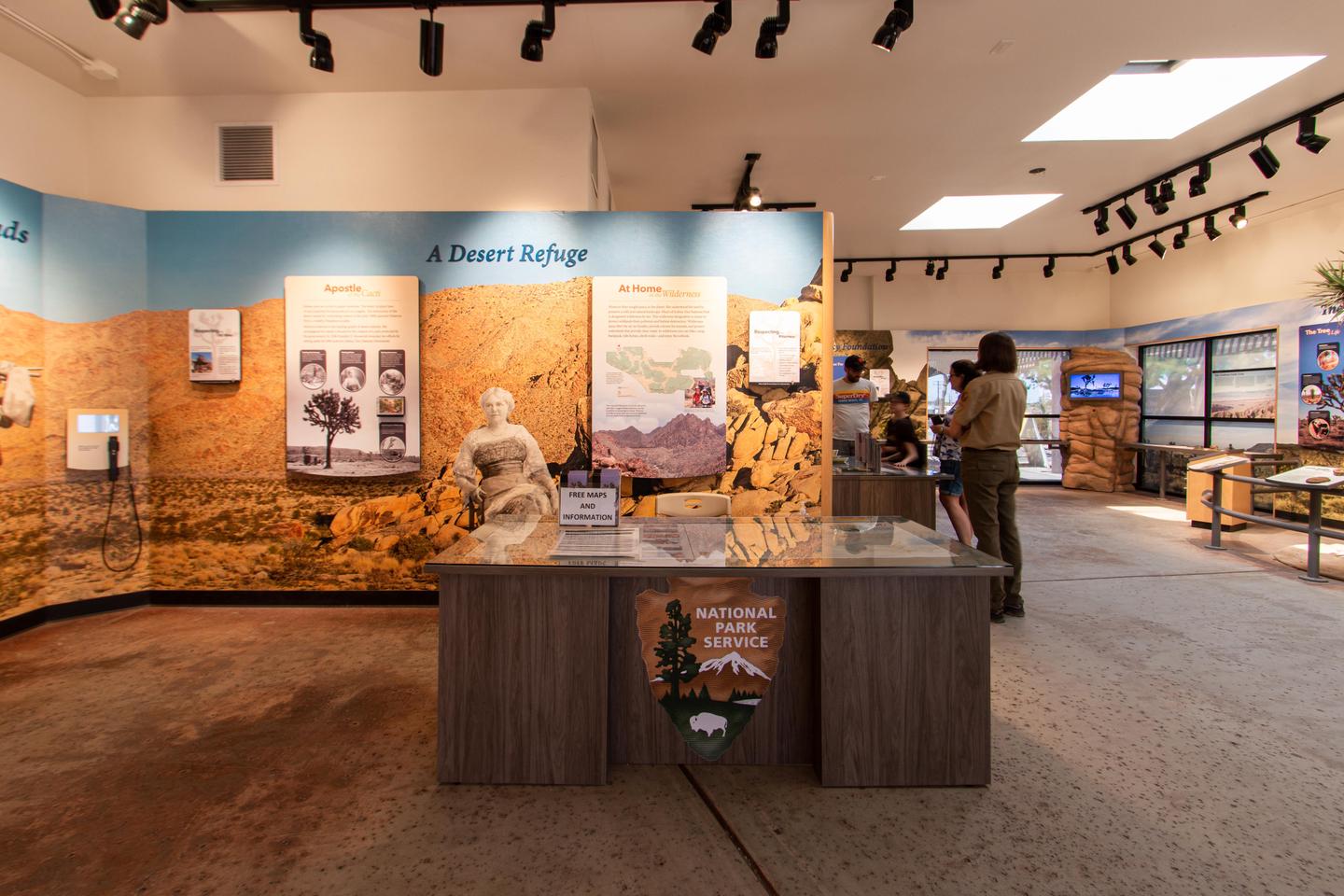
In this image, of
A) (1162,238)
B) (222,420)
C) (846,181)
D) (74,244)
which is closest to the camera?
(74,244)

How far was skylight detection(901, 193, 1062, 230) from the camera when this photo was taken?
22.7 feet

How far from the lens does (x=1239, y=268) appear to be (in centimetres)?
782

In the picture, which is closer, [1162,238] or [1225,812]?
[1225,812]

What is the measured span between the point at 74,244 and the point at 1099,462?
1195 cm

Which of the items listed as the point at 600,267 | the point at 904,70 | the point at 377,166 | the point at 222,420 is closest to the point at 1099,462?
the point at 904,70

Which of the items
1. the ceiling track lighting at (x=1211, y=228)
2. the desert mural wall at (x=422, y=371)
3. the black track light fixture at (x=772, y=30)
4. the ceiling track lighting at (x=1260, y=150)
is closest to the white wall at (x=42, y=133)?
the desert mural wall at (x=422, y=371)

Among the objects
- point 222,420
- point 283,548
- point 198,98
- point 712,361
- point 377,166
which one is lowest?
point 283,548

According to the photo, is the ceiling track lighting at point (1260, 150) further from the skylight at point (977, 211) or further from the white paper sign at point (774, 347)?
the white paper sign at point (774, 347)

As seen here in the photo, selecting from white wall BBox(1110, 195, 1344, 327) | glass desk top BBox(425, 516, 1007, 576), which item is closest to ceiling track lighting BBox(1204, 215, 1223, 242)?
white wall BBox(1110, 195, 1344, 327)

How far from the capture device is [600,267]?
4.29 meters

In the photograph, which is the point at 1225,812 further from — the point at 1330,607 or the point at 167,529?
the point at 167,529

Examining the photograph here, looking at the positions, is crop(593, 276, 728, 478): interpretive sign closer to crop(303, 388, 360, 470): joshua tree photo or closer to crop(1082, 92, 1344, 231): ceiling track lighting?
crop(303, 388, 360, 470): joshua tree photo

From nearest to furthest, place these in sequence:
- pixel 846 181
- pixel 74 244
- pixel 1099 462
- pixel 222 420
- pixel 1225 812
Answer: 1. pixel 1225 812
2. pixel 74 244
3. pixel 222 420
4. pixel 846 181
5. pixel 1099 462

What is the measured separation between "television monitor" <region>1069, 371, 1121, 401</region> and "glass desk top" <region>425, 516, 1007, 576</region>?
29.0 ft
